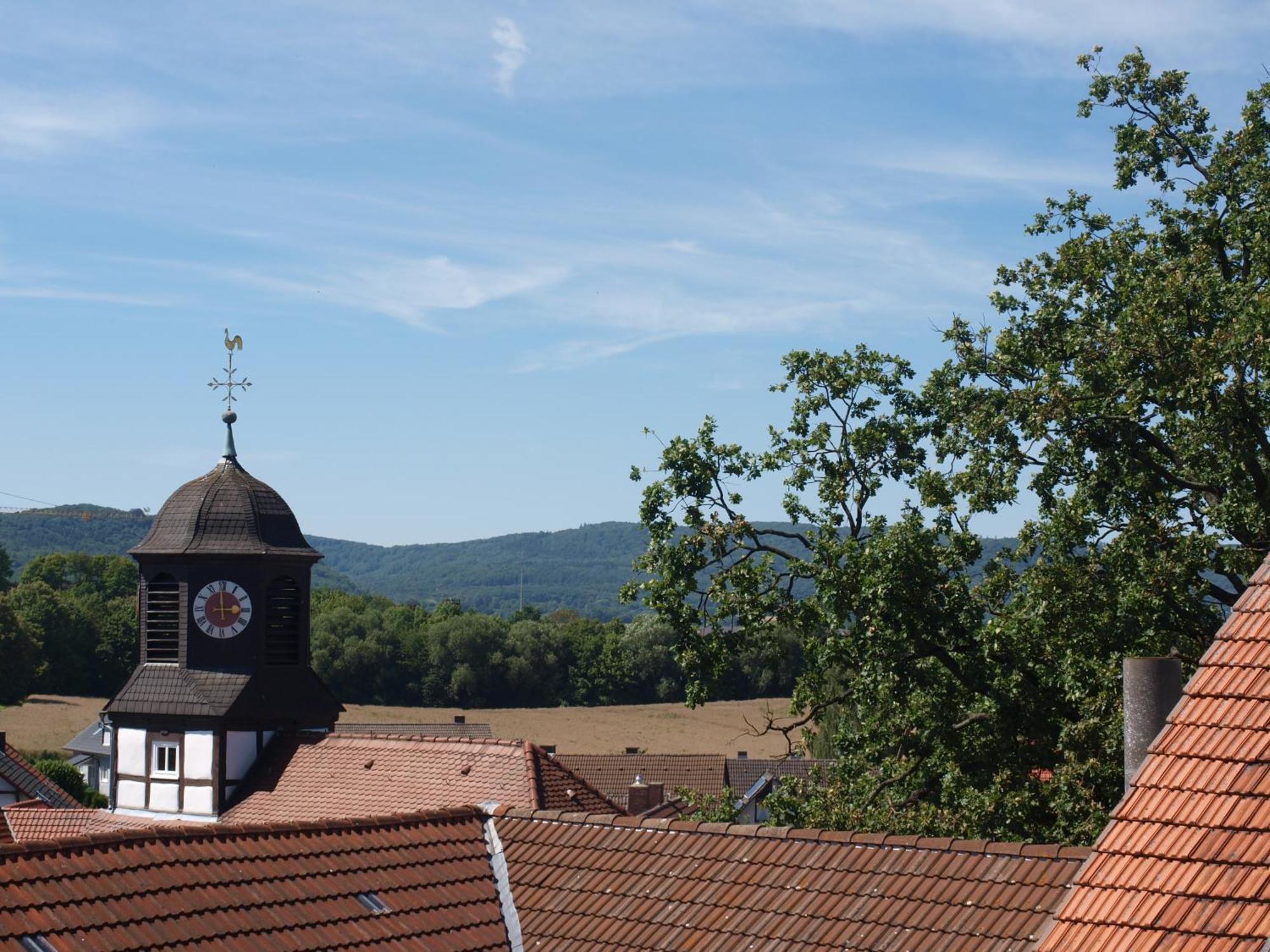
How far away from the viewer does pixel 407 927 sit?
10453 millimetres

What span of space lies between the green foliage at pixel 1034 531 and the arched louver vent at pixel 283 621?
8.72 metres

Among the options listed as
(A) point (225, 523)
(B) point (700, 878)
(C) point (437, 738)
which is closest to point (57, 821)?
(A) point (225, 523)

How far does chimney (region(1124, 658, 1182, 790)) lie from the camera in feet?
33.7

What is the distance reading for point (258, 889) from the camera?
10.2m

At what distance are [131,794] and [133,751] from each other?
0.74m

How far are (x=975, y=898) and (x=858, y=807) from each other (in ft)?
30.6

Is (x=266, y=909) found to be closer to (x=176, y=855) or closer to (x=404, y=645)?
(x=176, y=855)

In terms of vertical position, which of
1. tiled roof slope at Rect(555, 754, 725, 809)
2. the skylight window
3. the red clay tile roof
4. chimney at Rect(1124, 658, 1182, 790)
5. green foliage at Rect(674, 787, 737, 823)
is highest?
chimney at Rect(1124, 658, 1182, 790)

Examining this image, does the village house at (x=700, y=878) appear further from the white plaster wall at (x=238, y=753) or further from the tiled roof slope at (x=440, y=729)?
the tiled roof slope at (x=440, y=729)

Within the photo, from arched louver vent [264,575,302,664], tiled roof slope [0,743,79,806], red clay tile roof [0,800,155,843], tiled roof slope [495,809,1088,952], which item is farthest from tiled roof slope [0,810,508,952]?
tiled roof slope [0,743,79,806]

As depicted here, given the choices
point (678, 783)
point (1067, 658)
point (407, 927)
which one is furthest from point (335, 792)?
point (678, 783)

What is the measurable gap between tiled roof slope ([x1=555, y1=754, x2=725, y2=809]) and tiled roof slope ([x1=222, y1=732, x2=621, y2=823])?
74.2 ft

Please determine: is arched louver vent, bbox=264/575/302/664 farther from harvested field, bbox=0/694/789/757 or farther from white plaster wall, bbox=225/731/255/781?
harvested field, bbox=0/694/789/757

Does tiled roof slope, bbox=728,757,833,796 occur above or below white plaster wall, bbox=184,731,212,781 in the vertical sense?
below
